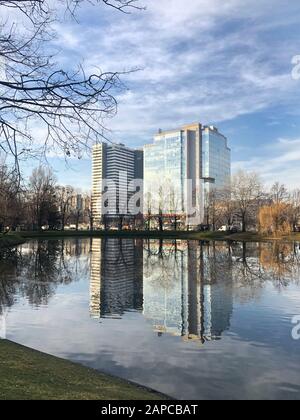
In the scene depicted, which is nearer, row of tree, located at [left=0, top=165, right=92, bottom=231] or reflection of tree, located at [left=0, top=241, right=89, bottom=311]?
reflection of tree, located at [left=0, top=241, right=89, bottom=311]

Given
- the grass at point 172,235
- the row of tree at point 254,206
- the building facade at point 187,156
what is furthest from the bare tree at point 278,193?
the building facade at point 187,156

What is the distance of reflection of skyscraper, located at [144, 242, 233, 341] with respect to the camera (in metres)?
→ 11.1

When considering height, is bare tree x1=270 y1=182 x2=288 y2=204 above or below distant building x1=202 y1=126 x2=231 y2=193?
below

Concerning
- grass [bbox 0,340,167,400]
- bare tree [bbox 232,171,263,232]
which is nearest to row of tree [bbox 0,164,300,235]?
bare tree [bbox 232,171,263,232]

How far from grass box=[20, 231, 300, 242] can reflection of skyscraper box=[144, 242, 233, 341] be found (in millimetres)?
44102

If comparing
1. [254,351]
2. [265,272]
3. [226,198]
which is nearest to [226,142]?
[226,198]

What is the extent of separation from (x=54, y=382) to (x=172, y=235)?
7403 cm

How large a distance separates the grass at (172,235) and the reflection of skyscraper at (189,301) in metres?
44.1

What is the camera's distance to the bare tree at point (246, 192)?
79.4m

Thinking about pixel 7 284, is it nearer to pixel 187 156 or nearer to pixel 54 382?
pixel 54 382

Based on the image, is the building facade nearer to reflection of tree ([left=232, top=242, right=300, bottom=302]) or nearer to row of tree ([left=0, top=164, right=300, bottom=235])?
row of tree ([left=0, top=164, right=300, bottom=235])

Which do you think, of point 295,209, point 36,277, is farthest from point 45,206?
point 36,277

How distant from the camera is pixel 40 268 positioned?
24.6 metres
